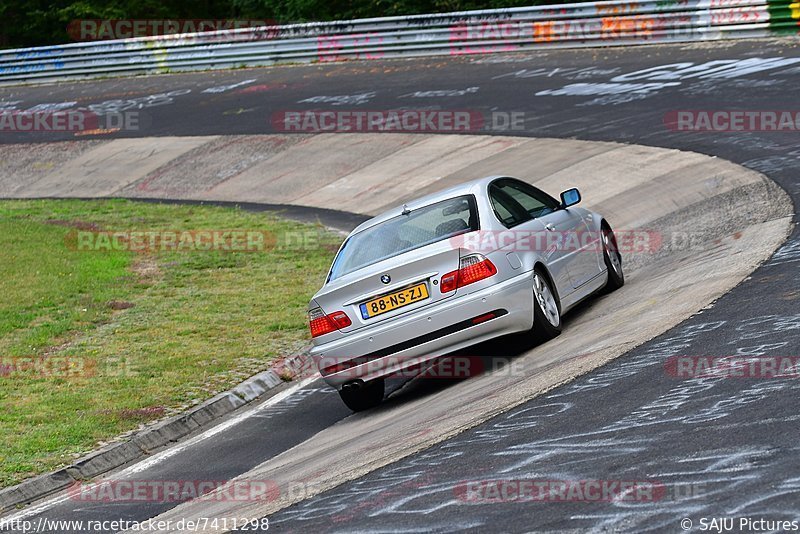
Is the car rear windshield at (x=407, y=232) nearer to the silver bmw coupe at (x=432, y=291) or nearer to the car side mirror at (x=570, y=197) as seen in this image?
the silver bmw coupe at (x=432, y=291)

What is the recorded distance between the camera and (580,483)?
18.9 ft

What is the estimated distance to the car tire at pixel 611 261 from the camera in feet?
36.6

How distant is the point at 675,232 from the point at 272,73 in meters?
20.2

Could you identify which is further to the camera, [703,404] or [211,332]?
[211,332]

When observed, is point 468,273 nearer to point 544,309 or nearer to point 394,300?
point 394,300

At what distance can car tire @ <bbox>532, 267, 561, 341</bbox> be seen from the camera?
938cm

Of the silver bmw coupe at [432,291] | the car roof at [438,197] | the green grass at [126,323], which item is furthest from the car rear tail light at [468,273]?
the green grass at [126,323]

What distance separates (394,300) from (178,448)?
2.10 metres

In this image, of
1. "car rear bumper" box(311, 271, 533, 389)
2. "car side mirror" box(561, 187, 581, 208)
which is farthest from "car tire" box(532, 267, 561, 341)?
"car side mirror" box(561, 187, 581, 208)

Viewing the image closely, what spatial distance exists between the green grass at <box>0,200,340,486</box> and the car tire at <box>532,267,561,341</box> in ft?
10.1

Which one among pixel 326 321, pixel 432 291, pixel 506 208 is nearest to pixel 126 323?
pixel 326 321

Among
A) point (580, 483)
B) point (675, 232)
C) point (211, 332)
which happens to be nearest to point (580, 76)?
point (675, 232)

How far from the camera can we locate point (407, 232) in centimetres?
980

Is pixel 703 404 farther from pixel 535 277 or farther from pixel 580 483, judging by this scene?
pixel 535 277
